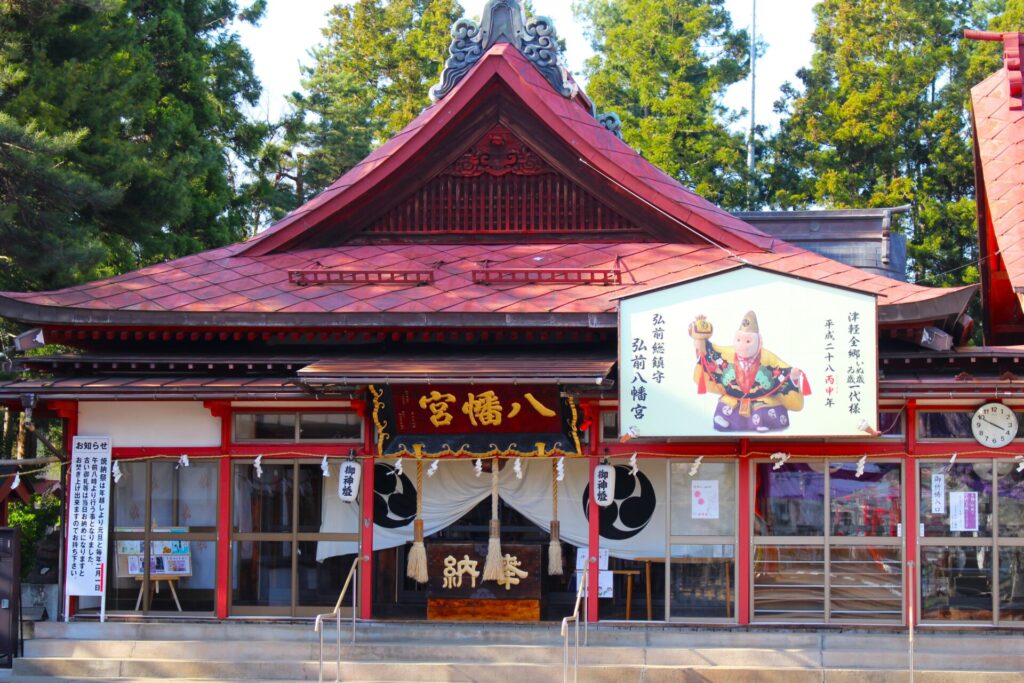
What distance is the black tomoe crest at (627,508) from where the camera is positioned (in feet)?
51.9

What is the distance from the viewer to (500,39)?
61.0 ft

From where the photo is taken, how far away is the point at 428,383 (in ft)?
47.8

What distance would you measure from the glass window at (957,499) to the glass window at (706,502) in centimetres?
218

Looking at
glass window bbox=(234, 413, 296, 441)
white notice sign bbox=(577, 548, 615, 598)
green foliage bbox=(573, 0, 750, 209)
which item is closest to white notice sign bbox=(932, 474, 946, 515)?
white notice sign bbox=(577, 548, 615, 598)

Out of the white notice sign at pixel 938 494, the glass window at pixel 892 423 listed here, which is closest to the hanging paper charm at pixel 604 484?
A: the glass window at pixel 892 423

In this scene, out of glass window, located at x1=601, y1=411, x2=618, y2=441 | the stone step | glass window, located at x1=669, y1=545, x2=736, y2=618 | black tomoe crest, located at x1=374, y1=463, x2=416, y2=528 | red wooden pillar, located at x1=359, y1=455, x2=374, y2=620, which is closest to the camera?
the stone step

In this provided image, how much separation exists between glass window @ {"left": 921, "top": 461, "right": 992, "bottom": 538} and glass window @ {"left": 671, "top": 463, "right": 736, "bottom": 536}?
2.18 m

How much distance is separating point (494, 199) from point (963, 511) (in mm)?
7006

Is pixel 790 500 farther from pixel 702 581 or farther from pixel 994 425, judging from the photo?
pixel 994 425

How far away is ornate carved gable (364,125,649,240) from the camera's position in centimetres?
1775

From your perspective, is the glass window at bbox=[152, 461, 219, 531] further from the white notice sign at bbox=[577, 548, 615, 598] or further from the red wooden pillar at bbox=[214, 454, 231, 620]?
the white notice sign at bbox=[577, 548, 615, 598]

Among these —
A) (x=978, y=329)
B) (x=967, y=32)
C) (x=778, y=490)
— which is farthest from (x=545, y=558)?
(x=978, y=329)

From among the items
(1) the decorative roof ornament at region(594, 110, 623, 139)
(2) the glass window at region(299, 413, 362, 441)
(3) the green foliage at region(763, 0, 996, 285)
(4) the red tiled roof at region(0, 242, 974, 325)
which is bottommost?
(2) the glass window at region(299, 413, 362, 441)

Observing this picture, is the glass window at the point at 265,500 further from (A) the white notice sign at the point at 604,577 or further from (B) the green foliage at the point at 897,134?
(B) the green foliage at the point at 897,134
